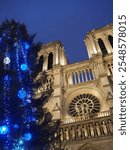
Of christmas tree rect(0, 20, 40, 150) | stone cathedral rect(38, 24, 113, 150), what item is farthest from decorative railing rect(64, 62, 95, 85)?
christmas tree rect(0, 20, 40, 150)

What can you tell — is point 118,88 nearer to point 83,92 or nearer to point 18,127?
point 18,127

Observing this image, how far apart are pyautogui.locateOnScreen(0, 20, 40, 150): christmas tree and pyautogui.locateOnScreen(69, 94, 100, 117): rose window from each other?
10570 mm

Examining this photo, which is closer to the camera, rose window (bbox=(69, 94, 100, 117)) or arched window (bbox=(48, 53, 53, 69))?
rose window (bbox=(69, 94, 100, 117))

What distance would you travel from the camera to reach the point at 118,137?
251 cm

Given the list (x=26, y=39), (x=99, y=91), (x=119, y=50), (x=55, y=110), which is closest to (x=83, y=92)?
(x=99, y=91)

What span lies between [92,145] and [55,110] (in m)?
4.39

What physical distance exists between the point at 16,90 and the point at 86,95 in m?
12.8

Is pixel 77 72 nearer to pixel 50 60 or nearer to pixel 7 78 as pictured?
pixel 50 60

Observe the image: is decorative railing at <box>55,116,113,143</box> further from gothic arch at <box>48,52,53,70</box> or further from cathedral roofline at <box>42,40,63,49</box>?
→ cathedral roofline at <box>42,40,63,49</box>

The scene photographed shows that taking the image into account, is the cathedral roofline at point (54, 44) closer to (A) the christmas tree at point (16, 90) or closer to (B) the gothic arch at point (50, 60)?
(B) the gothic arch at point (50, 60)

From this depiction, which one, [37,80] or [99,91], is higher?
[99,91]

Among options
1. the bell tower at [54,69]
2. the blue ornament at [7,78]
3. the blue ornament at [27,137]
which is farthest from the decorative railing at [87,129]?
the blue ornament at [7,78]

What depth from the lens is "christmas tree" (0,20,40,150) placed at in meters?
5.39

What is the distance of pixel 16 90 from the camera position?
19.5 feet
